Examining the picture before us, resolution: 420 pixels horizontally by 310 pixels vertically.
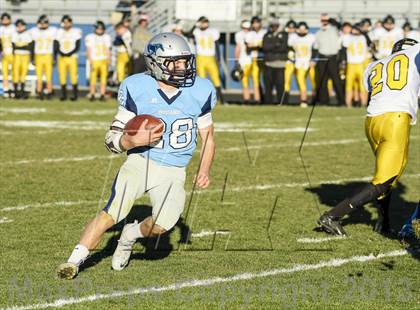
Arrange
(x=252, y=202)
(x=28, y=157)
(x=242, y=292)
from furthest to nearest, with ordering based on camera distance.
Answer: (x=28, y=157), (x=252, y=202), (x=242, y=292)

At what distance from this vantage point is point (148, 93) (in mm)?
5754

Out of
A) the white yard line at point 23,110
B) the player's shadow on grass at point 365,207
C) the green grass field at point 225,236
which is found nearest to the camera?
the green grass field at point 225,236

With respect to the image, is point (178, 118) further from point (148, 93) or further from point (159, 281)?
point (159, 281)

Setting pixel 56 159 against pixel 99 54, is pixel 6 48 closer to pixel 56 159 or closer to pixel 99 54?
pixel 99 54

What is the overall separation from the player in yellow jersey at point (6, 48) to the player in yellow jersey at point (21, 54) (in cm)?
18

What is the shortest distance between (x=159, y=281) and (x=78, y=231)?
1618 mm

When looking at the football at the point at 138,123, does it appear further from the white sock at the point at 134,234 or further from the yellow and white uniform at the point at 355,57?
the yellow and white uniform at the point at 355,57

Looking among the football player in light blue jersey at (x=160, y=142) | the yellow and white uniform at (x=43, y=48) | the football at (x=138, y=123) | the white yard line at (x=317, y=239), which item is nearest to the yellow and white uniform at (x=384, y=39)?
the yellow and white uniform at (x=43, y=48)

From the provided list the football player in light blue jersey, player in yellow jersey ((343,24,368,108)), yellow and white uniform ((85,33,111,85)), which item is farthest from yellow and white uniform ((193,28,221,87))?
the football player in light blue jersey

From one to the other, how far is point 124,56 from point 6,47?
2.35m

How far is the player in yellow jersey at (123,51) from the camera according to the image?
19422mm

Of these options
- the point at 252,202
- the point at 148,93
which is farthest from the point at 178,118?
the point at 252,202

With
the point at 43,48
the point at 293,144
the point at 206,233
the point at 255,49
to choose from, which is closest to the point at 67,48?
the point at 43,48

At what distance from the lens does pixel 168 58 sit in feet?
18.6
